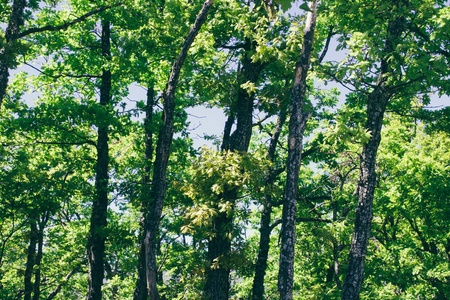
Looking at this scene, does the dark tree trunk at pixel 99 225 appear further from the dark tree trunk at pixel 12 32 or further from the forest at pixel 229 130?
the dark tree trunk at pixel 12 32

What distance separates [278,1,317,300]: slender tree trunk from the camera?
27.1 ft

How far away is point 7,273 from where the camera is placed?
84.7 ft

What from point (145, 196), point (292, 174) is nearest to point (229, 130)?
point (145, 196)

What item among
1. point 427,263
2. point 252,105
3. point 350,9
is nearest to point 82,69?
point 252,105

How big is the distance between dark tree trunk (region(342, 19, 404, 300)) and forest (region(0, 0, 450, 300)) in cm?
4

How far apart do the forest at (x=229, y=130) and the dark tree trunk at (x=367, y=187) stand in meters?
0.04

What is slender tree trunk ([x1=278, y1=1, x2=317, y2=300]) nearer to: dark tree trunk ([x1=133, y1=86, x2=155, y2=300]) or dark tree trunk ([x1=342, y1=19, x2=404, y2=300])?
dark tree trunk ([x1=342, y1=19, x2=404, y2=300])

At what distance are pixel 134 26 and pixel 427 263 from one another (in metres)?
15.1

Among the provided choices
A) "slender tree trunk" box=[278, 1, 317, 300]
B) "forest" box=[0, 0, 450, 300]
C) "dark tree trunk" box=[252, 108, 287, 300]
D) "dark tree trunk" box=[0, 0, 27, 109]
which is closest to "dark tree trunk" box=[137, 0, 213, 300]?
"forest" box=[0, 0, 450, 300]

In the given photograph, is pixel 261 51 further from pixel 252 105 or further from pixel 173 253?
pixel 173 253

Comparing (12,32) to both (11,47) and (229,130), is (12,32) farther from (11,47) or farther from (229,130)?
(229,130)

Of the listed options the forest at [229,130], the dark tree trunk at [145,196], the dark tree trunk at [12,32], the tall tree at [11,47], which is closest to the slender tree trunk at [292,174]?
the forest at [229,130]

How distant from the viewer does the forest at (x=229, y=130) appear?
949cm

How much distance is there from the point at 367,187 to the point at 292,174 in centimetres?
318
